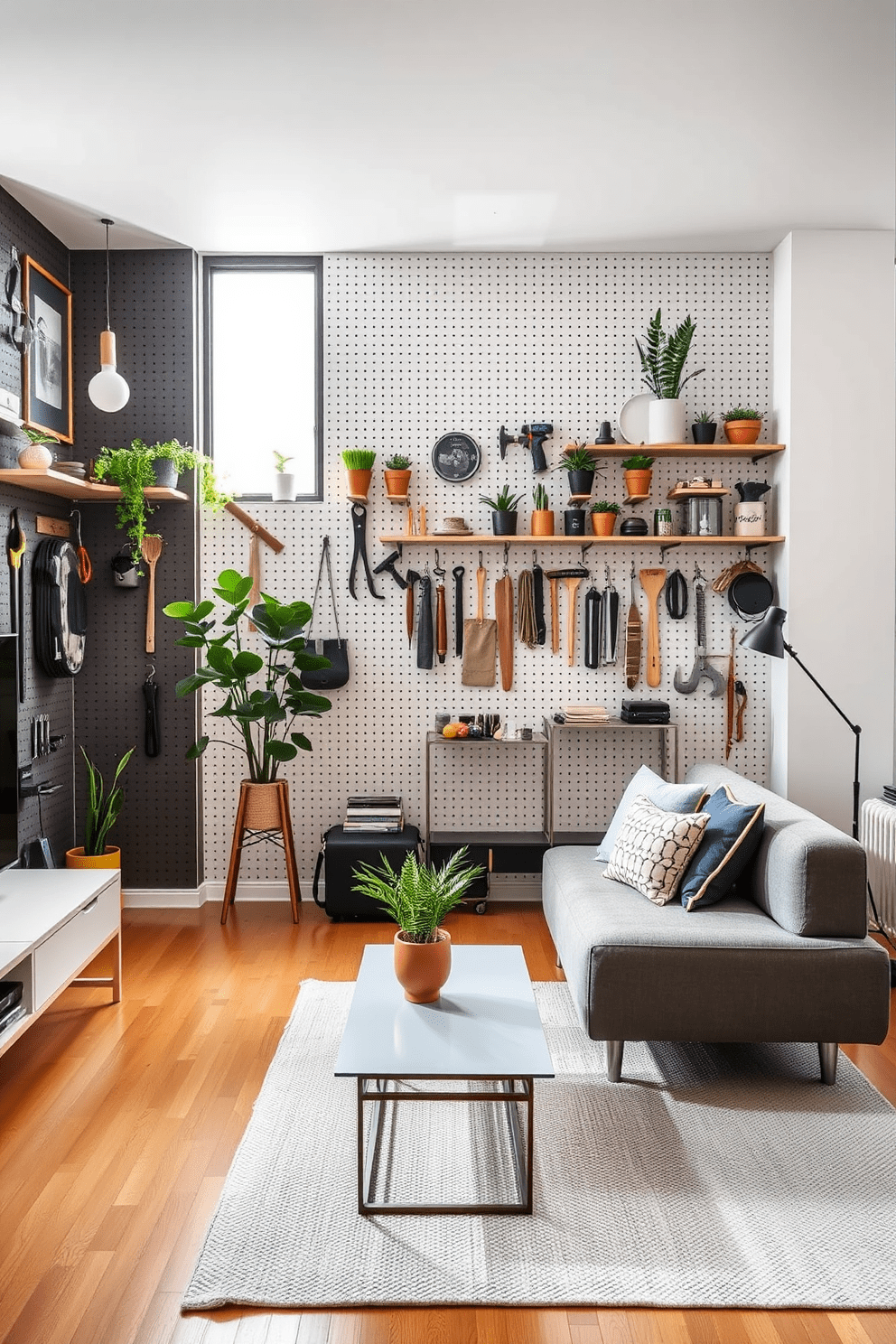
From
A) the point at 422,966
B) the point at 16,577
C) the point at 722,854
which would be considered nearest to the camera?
the point at 422,966

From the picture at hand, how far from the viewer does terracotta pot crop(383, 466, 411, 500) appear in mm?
4426

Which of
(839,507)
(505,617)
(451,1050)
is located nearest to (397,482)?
(505,617)

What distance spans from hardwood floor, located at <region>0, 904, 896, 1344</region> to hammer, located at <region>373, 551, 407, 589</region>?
165 centimetres

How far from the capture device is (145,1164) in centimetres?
239

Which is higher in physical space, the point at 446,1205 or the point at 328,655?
the point at 328,655

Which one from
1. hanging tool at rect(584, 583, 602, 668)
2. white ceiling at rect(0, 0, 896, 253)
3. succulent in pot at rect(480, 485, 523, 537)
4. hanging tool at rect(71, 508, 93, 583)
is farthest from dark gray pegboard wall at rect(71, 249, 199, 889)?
hanging tool at rect(584, 583, 602, 668)

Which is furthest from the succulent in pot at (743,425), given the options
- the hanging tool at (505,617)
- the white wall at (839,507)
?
the hanging tool at (505,617)

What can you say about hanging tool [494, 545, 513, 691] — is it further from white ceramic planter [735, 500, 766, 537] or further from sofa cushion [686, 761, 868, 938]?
sofa cushion [686, 761, 868, 938]

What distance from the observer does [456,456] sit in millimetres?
4566

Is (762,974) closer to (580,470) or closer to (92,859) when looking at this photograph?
(580,470)

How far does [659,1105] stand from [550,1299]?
0.86 metres

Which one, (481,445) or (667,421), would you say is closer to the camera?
(667,421)

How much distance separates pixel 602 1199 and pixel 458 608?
2861 millimetres

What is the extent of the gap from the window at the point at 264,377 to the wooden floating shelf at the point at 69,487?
43 centimetres
